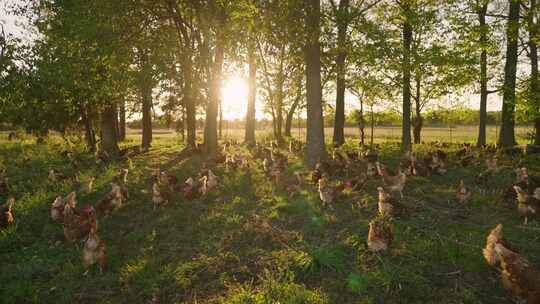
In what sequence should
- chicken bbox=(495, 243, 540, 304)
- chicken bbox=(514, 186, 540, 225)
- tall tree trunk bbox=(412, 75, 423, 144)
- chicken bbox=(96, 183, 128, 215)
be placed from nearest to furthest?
chicken bbox=(495, 243, 540, 304), chicken bbox=(514, 186, 540, 225), chicken bbox=(96, 183, 128, 215), tall tree trunk bbox=(412, 75, 423, 144)

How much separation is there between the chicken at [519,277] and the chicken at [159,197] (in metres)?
7.76

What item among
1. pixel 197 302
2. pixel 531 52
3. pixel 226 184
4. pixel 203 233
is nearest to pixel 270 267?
pixel 197 302

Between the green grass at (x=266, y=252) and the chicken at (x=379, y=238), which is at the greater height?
the chicken at (x=379, y=238)

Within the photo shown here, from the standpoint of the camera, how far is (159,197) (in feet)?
31.5

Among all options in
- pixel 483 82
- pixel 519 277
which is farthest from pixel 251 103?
pixel 519 277

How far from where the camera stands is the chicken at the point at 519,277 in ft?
14.1

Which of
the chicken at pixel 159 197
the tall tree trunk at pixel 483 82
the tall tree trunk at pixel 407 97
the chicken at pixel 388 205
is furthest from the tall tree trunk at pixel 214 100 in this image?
the tall tree trunk at pixel 483 82

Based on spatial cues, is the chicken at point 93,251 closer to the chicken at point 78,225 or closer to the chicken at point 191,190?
the chicken at point 78,225

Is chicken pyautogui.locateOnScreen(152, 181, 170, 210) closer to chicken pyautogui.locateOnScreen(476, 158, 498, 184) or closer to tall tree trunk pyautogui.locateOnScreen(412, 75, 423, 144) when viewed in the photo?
chicken pyautogui.locateOnScreen(476, 158, 498, 184)

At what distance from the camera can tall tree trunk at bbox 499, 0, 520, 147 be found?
18.9m

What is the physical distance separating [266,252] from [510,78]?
64.7ft

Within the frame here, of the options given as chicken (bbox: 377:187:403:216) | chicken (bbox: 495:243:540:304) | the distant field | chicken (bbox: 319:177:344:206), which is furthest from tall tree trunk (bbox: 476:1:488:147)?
chicken (bbox: 495:243:540:304)

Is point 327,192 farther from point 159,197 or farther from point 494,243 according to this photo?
point 159,197

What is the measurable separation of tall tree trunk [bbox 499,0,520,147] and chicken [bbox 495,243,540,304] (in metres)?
16.9
